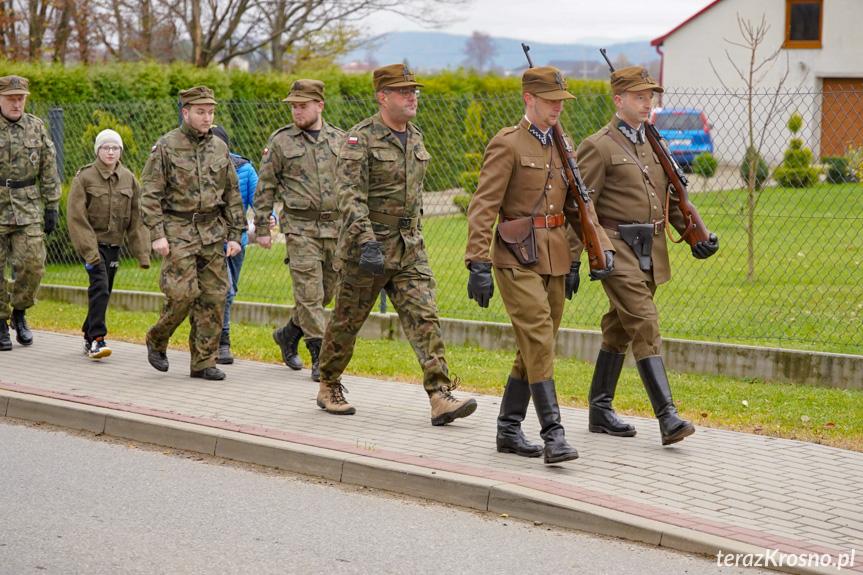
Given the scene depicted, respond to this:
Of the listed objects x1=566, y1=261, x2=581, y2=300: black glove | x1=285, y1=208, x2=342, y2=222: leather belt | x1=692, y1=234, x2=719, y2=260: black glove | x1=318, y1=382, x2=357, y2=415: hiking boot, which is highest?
x1=285, y1=208, x2=342, y2=222: leather belt

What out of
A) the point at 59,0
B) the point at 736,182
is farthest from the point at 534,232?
the point at 59,0

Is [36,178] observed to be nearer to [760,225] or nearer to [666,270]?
[666,270]

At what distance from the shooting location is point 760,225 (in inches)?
451

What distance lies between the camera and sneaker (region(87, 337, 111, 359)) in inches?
371

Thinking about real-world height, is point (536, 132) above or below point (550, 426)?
above

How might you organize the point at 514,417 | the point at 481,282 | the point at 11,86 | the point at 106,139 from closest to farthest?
the point at 481,282, the point at 514,417, the point at 106,139, the point at 11,86

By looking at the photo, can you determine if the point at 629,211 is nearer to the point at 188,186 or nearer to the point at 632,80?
the point at 632,80

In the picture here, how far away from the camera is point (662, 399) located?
6383 mm

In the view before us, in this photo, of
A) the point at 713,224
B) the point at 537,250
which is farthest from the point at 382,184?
the point at 713,224

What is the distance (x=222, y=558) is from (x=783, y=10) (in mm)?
→ 36637

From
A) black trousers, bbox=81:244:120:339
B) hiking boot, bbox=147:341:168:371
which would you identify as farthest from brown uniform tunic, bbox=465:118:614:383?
black trousers, bbox=81:244:120:339

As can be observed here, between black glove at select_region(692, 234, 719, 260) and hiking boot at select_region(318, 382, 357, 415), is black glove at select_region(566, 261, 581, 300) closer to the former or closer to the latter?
black glove at select_region(692, 234, 719, 260)

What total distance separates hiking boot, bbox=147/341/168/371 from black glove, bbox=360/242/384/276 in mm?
2980

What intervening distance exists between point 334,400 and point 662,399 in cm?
236
